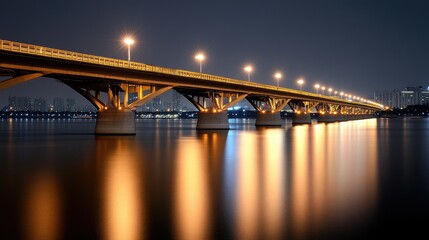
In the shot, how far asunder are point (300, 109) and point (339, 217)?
404 ft

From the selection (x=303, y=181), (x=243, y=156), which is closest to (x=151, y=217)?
(x=303, y=181)

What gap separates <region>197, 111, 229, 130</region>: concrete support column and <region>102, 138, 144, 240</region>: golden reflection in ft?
174

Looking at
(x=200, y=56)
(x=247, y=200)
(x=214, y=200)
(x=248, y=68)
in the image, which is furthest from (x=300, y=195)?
(x=248, y=68)

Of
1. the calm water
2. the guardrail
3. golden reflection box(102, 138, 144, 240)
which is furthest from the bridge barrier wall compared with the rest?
golden reflection box(102, 138, 144, 240)

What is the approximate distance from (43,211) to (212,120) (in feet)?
222

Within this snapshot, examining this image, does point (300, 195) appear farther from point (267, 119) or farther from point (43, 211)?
point (267, 119)

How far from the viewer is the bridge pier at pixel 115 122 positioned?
192 feet

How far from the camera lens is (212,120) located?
82.4m

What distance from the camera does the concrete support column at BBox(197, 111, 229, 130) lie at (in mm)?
82188

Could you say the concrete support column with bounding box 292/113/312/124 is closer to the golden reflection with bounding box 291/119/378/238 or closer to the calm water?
the golden reflection with bounding box 291/119/378/238

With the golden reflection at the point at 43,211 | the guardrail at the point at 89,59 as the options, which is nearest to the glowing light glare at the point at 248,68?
the guardrail at the point at 89,59

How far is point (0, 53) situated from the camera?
1507 inches

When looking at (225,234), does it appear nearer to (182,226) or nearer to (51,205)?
(182,226)

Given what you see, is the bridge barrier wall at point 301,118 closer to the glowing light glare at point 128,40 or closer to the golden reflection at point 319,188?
the glowing light glare at point 128,40
